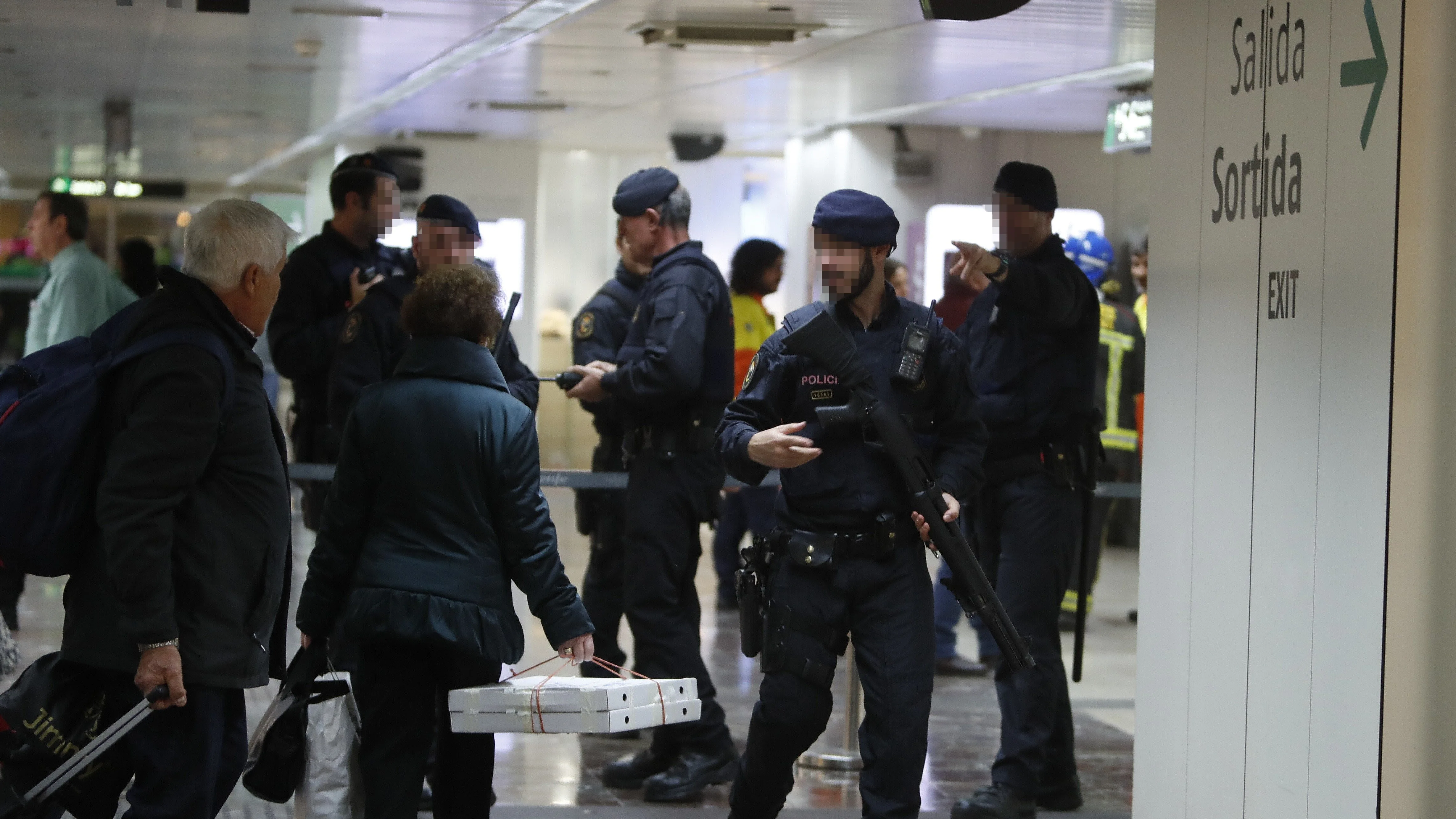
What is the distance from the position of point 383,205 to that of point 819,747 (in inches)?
98.8

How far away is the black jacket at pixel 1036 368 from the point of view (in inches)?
184

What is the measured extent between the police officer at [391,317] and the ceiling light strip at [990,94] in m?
4.21

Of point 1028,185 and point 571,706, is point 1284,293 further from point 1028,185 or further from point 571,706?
point 571,706

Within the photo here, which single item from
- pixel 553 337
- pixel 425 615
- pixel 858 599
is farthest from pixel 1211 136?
pixel 553 337

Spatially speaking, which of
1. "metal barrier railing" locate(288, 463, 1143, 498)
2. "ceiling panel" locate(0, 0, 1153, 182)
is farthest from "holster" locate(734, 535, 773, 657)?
"ceiling panel" locate(0, 0, 1153, 182)

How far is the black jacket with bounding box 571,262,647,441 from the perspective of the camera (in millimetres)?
5832

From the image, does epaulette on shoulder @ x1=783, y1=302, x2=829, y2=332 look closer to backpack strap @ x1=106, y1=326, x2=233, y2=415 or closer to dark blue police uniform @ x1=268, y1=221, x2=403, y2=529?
backpack strap @ x1=106, y1=326, x2=233, y2=415

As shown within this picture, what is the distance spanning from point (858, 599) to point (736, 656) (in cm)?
386

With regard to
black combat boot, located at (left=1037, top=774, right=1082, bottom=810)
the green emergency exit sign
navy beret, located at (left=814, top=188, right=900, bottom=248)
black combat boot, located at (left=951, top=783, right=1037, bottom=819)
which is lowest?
black combat boot, located at (left=1037, top=774, right=1082, bottom=810)

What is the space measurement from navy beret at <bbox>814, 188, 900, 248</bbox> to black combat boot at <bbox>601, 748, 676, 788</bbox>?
2122 mm

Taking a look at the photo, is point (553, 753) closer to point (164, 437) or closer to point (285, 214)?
point (164, 437)

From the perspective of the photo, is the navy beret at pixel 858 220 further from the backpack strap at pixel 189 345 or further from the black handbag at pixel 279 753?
the black handbag at pixel 279 753

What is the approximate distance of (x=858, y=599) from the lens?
3.82m

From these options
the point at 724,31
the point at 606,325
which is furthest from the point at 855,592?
the point at 724,31
